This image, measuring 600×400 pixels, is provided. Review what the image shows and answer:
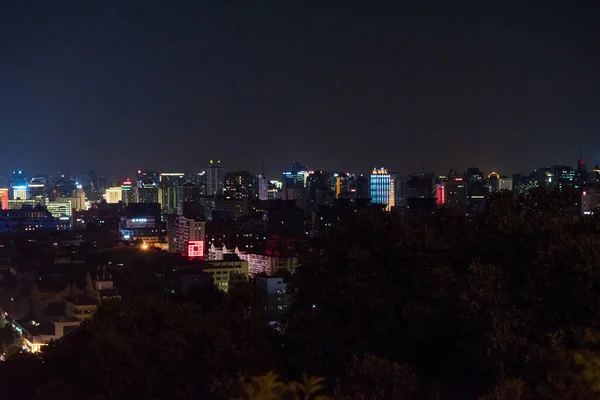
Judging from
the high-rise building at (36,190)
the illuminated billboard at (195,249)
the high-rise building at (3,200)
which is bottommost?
the illuminated billboard at (195,249)

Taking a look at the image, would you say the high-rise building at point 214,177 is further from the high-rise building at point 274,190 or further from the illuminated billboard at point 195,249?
the illuminated billboard at point 195,249

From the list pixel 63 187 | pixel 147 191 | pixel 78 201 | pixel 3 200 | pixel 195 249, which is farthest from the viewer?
pixel 63 187

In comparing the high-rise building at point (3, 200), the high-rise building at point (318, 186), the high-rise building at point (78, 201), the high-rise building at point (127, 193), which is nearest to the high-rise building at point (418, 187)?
the high-rise building at point (318, 186)

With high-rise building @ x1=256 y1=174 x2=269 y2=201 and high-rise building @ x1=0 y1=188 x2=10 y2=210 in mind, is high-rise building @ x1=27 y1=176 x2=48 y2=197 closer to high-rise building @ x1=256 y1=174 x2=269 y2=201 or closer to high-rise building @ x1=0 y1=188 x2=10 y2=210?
high-rise building @ x1=0 y1=188 x2=10 y2=210

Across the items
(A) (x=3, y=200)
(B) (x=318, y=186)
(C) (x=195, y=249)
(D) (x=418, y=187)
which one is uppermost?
(B) (x=318, y=186)

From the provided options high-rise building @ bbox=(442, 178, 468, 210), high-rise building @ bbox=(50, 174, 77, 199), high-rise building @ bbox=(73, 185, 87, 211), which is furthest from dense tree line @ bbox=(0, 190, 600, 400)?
high-rise building @ bbox=(50, 174, 77, 199)

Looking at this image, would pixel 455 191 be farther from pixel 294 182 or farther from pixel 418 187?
pixel 294 182

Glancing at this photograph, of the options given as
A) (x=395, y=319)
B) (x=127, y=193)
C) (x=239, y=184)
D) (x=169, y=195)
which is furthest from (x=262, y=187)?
(x=395, y=319)
